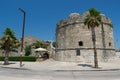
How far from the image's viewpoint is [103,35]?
A: 108 ft

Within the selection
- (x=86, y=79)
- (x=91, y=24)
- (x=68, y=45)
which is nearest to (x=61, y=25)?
(x=68, y=45)

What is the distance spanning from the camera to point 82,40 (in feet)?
107

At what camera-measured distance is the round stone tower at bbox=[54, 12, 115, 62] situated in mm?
32469

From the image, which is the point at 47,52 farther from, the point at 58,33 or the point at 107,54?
the point at 107,54

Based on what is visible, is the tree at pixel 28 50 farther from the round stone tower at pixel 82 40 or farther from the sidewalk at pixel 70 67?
the sidewalk at pixel 70 67

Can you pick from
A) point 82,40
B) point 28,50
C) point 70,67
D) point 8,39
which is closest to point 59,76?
point 70,67

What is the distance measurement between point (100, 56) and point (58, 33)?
9.09m

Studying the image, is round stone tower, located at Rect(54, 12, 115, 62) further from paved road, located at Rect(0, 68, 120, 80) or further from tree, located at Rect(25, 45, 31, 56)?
tree, located at Rect(25, 45, 31, 56)

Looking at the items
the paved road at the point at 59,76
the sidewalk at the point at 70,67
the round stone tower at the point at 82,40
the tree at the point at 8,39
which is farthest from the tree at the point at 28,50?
the paved road at the point at 59,76

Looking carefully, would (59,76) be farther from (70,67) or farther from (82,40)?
(82,40)

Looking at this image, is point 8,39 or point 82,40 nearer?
point 8,39

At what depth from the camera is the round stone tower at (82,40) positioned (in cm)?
3247

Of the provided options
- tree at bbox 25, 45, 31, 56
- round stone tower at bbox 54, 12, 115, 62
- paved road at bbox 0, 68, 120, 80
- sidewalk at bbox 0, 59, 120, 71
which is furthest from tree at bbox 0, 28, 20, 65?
tree at bbox 25, 45, 31, 56

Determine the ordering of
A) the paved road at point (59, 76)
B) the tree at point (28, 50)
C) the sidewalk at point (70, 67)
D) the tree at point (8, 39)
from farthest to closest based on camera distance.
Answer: the tree at point (28, 50) < the tree at point (8, 39) < the sidewalk at point (70, 67) < the paved road at point (59, 76)
